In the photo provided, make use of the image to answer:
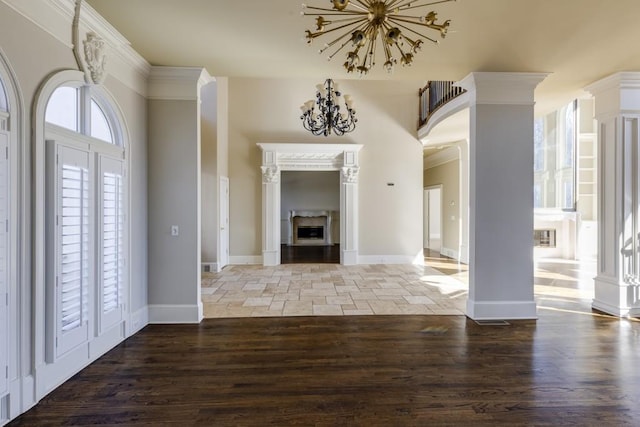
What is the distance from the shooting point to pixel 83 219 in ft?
9.38

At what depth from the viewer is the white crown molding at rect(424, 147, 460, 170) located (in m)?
8.97

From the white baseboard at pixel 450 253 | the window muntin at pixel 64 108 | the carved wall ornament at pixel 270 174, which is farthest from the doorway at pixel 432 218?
the window muntin at pixel 64 108

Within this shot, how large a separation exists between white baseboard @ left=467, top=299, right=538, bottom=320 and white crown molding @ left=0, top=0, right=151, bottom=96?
4618 millimetres

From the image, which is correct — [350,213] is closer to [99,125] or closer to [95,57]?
[99,125]

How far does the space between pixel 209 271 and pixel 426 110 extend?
5933mm

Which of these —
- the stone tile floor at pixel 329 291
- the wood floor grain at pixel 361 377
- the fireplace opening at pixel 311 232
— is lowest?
the wood floor grain at pixel 361 377

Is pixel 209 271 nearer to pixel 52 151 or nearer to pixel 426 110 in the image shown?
pixel 52 151

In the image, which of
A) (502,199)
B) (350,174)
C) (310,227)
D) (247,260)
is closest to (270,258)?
(247,260)

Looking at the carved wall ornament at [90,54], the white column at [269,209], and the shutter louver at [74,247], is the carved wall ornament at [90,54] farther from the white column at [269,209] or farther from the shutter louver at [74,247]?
the white column at [269,209]

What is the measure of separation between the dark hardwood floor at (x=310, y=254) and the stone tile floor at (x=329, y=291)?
77 cm

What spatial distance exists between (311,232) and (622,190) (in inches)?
336

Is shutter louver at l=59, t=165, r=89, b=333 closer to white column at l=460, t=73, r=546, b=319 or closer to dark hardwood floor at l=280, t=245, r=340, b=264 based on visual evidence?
white column at l=460, t=73, r=546, b=319

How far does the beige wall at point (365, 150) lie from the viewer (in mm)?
8156

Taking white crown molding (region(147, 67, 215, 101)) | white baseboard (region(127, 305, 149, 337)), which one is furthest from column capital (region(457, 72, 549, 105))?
white baseboard (region(127, 305, 149, 337))
